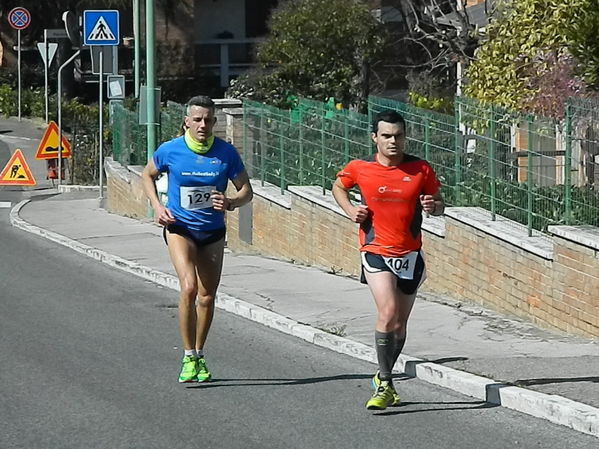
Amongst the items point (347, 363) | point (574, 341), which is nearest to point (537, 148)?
point (574, 341)

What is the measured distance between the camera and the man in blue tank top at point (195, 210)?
364 inches

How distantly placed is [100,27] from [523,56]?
8.77 metres

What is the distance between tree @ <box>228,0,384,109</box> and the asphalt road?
20.9m

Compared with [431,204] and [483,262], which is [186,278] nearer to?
[431,204]

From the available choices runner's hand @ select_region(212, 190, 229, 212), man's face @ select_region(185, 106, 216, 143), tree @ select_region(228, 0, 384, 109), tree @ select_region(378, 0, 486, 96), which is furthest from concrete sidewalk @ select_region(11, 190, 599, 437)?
tree @ select_region(228, 0, 384, 109)

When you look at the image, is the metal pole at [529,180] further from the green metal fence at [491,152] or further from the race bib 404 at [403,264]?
the race bib 404 at [403,264]

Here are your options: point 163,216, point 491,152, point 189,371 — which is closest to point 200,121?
point 163,216

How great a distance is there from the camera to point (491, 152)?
1277 cm

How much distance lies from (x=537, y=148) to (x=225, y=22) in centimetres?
4433

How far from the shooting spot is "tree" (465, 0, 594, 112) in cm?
1522

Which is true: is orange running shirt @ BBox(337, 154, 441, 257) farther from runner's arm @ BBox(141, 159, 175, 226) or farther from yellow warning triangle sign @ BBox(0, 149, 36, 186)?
yellow warning triangle sign @ BBox(0, 149, 36, 186)

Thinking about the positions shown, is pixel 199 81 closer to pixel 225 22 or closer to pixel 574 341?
pixel 225 22

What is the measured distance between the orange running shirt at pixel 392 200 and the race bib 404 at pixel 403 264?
0.03 m

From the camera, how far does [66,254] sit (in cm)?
1891
